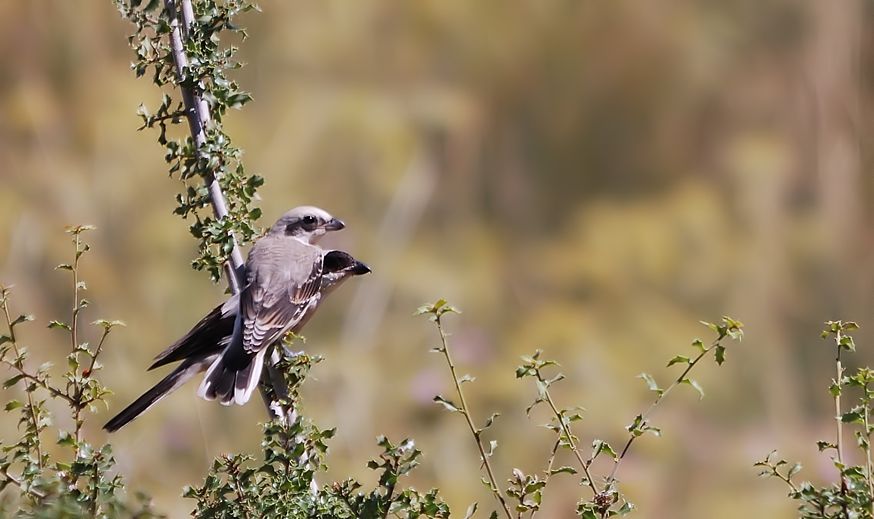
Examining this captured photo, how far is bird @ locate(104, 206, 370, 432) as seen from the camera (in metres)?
2.32

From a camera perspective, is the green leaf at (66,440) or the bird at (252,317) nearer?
the green leaf at (66,440)

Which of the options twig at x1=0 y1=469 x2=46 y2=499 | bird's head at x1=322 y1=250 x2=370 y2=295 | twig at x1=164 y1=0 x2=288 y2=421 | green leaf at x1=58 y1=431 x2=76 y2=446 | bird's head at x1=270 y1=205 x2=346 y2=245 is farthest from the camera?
bird's head at x1=270 y1=205 x2=346 y2=245

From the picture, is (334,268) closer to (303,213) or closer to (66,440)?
(303,213)

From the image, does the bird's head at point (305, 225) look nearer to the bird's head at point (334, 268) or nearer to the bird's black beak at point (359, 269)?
the bird's head at point (334, 268)

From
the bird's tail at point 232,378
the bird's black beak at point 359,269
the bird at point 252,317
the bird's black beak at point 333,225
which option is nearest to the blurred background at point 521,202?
the bird's black beak at point 333,225

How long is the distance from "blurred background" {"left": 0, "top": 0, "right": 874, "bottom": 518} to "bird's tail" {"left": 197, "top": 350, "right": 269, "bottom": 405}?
2.49 m

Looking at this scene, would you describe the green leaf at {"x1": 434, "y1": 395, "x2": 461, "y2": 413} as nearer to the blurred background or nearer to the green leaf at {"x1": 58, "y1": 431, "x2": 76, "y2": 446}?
the green leaf at {"x1": 58, "y1": 431, "x2": 76, "y2": 446}

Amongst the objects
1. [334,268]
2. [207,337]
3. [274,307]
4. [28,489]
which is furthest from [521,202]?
[28,489]

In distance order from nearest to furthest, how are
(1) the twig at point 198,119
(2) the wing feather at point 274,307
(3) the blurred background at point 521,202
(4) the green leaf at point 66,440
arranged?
(4) the green leaf at point 66,440 < (1) the twig at point 198,119 < (2) the wing feather at point 274,307 < (3) the blurred background at point 521,202

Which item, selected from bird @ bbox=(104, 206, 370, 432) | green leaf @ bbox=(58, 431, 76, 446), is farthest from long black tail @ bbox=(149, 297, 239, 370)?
green leaf @ bbox=(58, 431, 76, 446)

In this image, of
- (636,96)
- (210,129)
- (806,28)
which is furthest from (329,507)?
(806,28)

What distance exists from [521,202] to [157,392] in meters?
3.13

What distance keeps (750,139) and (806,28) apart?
60 cm

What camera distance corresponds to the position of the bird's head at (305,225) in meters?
3.30
